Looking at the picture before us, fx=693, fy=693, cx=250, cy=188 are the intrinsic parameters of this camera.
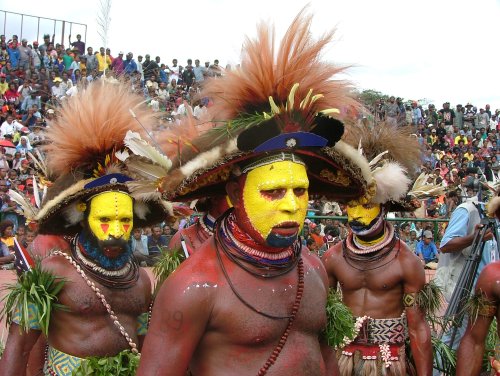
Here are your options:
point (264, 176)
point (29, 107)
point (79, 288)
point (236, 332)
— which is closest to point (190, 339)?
point (236, 332)

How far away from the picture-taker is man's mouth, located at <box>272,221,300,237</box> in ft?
9.37

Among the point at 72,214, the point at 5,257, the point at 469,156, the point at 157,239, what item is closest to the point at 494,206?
the point at 72,214

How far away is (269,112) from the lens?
2994 millimetres

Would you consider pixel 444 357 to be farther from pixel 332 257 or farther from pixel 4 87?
pixel 4 87

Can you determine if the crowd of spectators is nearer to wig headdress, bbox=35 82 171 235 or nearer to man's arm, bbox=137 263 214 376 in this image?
wig headdress, bbox=35 82 171 235

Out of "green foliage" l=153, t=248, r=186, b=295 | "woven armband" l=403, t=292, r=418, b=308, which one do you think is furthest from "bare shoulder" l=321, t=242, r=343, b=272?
"green foliage" l=153, t=248, r=186, b=295

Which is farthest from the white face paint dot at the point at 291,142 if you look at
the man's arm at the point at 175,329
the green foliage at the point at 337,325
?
the green foliage at the point at 337,325

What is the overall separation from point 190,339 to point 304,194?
0.78 metres

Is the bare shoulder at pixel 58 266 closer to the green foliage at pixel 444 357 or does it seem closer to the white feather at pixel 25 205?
the white feather at pixel 25 205

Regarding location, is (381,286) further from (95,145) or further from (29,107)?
(29,107)

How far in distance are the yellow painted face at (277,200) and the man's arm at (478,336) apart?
1882mm

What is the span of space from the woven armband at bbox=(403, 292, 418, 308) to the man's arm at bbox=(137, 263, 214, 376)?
11.0 ft

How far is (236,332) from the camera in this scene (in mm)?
2824

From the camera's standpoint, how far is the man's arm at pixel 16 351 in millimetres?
4211
